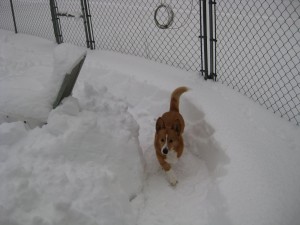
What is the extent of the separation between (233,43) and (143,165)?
2965 millimetres

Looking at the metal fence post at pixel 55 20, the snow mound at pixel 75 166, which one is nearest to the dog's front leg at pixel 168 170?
the snow mound at pixel 75 166

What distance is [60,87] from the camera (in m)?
3.18

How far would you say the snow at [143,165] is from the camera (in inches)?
91.4

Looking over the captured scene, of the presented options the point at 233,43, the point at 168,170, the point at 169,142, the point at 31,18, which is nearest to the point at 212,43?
the point at 233,43

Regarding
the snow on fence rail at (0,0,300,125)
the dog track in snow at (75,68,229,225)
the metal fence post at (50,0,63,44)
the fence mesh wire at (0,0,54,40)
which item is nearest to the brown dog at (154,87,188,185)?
the dog track in snow at (75,68,229,225)

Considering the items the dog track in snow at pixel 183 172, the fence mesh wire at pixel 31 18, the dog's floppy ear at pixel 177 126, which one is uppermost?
the dog's floppy ear at pixel 177 126

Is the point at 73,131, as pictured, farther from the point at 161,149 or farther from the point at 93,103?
the point at 161,149

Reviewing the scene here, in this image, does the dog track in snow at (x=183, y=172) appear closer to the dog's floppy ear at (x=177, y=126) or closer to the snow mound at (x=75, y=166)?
the snow mound at (x=75, y=166)

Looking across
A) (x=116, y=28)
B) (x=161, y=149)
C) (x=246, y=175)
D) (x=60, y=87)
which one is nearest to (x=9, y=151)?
(x=60, y=87)

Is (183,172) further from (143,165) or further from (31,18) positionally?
(31,18)

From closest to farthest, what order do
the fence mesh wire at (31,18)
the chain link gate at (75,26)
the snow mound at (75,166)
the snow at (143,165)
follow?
the snow mound at (75,166) → the snow at (143,165) → the chain link gate at (75,26) → the fence mesh wire at (31,18)

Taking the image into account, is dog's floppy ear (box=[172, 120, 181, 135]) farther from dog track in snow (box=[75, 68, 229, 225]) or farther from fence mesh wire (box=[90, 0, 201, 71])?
fence mesh wire (box=[90, 0, 201, 71])

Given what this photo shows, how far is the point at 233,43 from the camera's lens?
5.44 meters

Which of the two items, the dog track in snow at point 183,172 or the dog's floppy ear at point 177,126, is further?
the dog's floppy ear at point 177,126
